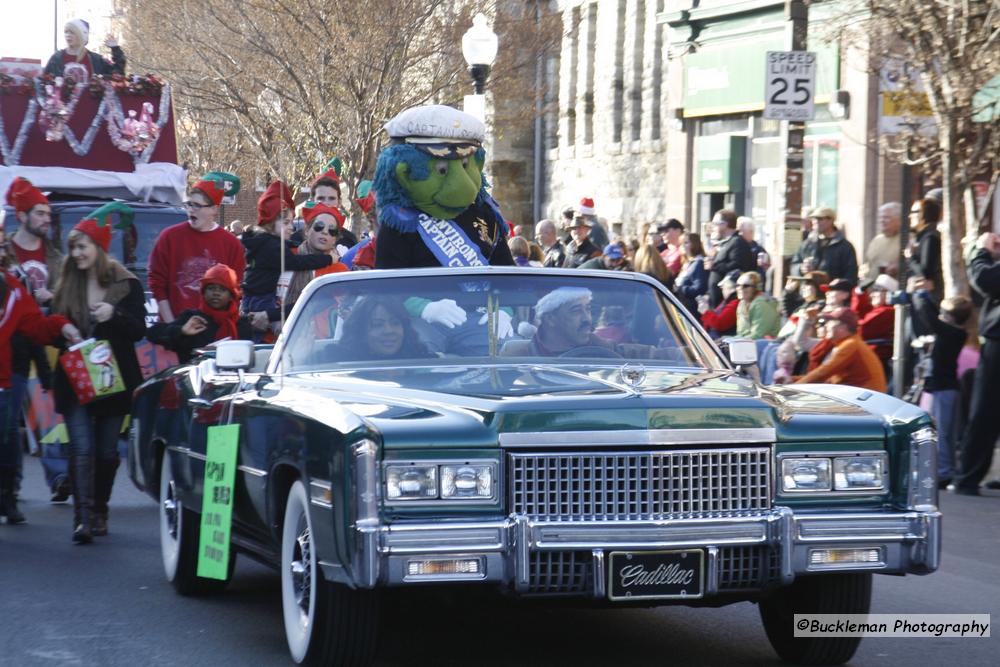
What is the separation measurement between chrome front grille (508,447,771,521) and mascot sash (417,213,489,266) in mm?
4769

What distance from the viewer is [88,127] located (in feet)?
59.3

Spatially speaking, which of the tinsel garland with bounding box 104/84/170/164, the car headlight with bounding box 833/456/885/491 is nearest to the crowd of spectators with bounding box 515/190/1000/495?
the tinsel garland with bounding box 104/84/170/164

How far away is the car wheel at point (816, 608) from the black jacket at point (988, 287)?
630 cm

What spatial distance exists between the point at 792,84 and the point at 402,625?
9.65 m

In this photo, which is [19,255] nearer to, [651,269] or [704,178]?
[651,269]

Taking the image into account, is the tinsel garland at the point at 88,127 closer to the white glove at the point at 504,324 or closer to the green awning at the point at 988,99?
the green awning at the point at 988,99

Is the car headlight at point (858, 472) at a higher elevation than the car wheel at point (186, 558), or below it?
higher

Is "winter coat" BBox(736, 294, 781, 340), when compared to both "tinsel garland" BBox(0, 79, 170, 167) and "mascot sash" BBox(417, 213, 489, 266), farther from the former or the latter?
"tinsel garland" BBox(0, 79, 170, 167)

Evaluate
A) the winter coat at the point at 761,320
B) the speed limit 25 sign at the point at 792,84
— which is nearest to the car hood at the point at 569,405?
the winter coat at the point at 761,320

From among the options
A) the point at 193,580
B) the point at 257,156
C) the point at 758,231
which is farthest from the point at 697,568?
the point at 257,156


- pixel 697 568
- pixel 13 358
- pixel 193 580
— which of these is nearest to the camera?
pixel 697 568

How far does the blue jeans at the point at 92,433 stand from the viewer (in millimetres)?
10273

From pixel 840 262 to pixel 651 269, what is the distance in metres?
1.86

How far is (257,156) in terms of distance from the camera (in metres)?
36.1
